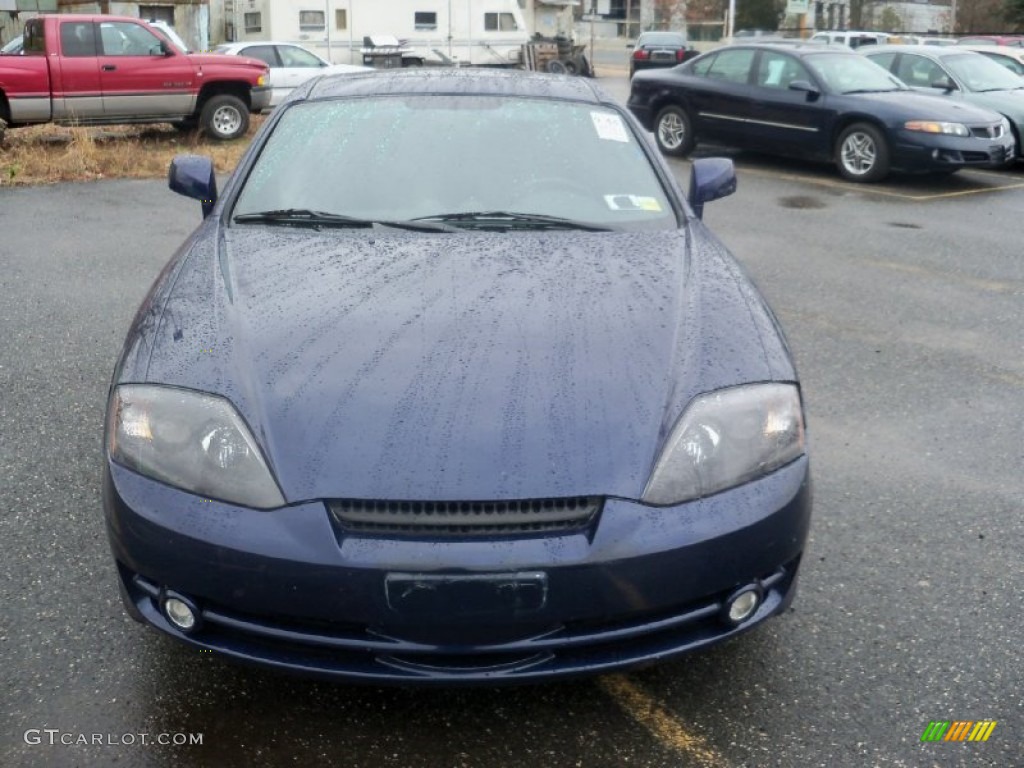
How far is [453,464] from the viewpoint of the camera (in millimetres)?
2346

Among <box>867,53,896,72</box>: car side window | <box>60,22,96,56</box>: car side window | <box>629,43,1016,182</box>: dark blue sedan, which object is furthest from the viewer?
<box>867,53,896,72</box>: car side window

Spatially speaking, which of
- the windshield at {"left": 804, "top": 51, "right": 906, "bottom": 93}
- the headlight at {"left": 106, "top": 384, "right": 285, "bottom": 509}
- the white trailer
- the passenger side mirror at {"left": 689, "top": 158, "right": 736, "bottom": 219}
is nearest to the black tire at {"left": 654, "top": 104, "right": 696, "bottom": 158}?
the windshield at {"left": 804, "top": 51, "right": 906, "bottom": 93}

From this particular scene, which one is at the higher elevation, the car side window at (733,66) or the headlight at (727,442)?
the car side window at (733,66)

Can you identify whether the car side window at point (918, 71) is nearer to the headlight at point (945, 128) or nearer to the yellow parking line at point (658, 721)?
the headlight at point (945, 128)

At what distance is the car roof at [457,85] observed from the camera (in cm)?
418

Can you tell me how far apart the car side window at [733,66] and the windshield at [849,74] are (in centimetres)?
75

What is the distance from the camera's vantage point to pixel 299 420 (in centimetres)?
246

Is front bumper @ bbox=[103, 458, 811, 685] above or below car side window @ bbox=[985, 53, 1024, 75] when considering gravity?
below

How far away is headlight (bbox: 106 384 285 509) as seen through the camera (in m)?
2.38

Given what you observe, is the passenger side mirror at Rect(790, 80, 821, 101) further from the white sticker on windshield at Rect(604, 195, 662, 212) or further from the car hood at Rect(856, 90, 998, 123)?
the white sticker on windshield at Rect(604, 195, 662, 212)

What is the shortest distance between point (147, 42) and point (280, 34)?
12.9 metres

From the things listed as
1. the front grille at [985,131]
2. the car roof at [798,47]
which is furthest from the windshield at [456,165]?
the car roof at [798,47]

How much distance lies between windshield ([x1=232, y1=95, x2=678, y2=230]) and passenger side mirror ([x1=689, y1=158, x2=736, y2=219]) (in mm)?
281

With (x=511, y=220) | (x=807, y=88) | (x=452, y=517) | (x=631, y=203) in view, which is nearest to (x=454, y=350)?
(x=452, y=517)
